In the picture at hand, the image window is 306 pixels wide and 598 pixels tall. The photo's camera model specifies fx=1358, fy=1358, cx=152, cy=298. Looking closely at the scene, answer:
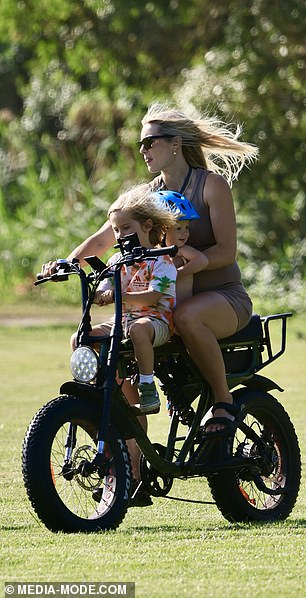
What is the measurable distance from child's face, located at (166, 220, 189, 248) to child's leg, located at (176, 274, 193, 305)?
0.51ft

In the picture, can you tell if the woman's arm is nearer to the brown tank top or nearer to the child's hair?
the brown tank top

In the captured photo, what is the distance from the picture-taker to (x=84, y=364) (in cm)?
577

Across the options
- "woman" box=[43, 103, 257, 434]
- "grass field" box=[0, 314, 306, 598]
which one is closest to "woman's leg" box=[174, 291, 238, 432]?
"woman" box=[43, 103, 257, 434]

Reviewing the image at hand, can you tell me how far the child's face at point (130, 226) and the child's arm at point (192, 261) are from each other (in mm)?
198

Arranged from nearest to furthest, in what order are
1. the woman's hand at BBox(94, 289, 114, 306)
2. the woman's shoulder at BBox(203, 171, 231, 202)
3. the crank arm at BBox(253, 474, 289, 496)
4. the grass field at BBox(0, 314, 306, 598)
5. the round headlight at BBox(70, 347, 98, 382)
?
the grass field at BBox(0, 314, 306, 598) → the round headlight at BBox(70, 347, 98, 382) → the woman's hand at BBox(94, 289, 114, 306) → the woman's shoulder at BBox(203, 171, 231, 202) → the crank arm at BBox(253, 474, 289, 496)

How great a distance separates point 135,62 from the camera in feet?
73.6

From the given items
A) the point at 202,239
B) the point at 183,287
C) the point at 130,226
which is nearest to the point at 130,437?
the point at 183,287

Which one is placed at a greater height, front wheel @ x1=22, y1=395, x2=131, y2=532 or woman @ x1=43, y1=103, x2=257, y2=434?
woman @ x1=43, y1=103, x2=257, y2=434

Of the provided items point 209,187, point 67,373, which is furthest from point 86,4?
point 209,187

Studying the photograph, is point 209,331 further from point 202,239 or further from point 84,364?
point 84,364

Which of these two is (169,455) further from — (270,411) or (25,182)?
(25,182)

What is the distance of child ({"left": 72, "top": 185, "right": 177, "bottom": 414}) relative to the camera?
5.81 meters

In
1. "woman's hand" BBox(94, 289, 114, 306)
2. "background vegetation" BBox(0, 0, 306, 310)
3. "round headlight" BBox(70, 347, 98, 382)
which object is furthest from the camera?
"background vegetation" BBox(0, 0, 306, 310)

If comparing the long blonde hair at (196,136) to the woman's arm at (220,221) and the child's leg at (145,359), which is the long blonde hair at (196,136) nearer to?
the woman's arm at (220,221)
